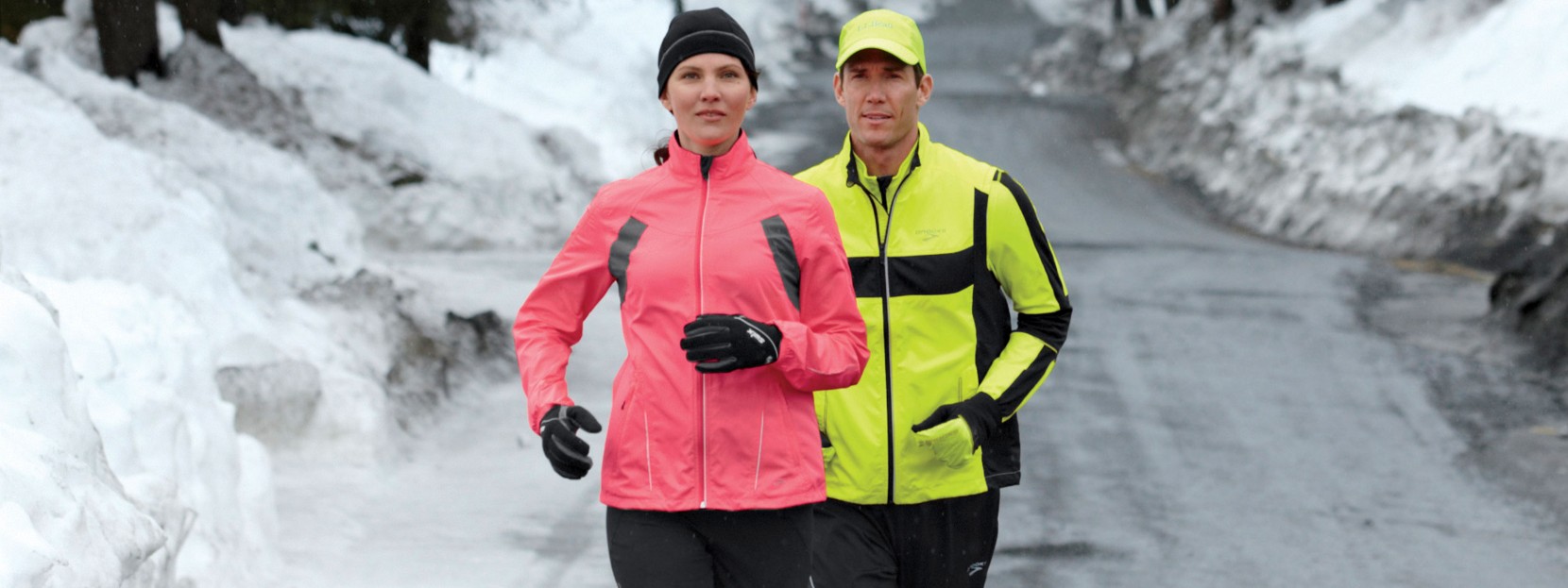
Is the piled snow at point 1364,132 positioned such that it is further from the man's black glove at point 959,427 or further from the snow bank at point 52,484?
the snow bank at point 52,484

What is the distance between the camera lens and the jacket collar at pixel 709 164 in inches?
136

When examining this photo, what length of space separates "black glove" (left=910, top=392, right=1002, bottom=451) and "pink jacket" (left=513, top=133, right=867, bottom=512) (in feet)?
1.81

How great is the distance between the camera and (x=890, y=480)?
13.5ft

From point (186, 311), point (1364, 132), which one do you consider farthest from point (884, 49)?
point (1364, 132)

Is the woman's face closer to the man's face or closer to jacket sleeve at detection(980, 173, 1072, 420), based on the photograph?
the man's face

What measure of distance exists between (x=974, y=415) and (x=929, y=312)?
28cm

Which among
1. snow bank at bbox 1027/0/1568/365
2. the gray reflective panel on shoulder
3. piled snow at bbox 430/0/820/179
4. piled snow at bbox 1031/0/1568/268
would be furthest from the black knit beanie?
piled snow at bbox 430/0/820/179

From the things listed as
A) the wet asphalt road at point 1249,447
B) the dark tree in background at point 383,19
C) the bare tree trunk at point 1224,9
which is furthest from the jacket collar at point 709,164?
the bare tree trunk at point 1224,9

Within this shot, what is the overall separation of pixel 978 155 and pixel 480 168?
38.7 ft

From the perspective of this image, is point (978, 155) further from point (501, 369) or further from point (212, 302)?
point (212, 302)

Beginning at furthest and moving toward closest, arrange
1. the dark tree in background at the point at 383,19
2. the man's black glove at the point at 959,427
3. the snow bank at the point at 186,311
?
the dark tree in background at the point at 383,19 < the snow bank at the point at 186,311 < the man's black glove at the point at 959,427

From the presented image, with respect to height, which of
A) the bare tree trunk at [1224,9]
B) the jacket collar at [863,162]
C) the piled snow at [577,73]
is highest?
the jacket collar at [863,162]

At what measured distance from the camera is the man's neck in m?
4.21

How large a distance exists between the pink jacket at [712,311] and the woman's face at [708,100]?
31mm
